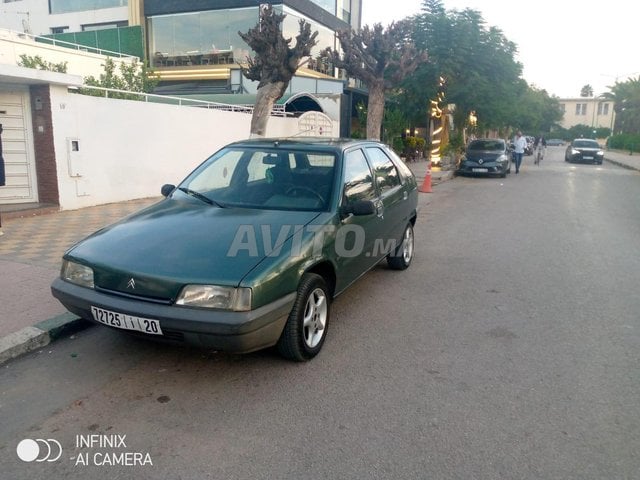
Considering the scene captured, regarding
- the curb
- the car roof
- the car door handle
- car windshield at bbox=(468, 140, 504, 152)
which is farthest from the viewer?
car windshield at bbox=(468, 140, 504, 152)

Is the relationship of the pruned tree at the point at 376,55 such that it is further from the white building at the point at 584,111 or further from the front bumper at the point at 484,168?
the white building at the point at 584,111

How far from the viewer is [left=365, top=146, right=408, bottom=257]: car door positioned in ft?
18.0

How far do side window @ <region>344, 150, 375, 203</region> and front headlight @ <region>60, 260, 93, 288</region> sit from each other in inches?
85.7

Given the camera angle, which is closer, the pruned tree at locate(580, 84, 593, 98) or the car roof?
the car roof

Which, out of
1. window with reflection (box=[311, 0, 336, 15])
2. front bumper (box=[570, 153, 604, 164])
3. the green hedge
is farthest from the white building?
window with reflection (box=[311, 0, 336, 15])

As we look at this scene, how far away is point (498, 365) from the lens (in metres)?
3.92

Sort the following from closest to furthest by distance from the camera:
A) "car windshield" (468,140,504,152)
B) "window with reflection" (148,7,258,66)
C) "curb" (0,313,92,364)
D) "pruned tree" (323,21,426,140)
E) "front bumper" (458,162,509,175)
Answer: "curb" (0,313,92,364), "pruned tree" (323,21,426,140), "front bumper" (458,162,509,175), "car windshield" (468,140,504,152), "window with reflection" (148,7,258,66)

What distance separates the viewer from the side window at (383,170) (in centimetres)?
559

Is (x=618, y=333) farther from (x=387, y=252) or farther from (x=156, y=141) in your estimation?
(x=156, y=141)

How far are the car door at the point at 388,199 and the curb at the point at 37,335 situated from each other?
3.03 meters

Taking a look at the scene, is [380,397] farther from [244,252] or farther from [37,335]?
[37,335]

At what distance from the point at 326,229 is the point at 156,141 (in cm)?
893

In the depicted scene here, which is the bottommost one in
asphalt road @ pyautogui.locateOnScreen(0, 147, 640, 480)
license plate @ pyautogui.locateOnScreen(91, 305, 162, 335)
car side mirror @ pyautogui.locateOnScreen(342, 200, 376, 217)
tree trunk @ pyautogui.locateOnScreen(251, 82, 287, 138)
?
asphalt road @ pyautogui.locateOnScreen(0, 147, 640, 480)

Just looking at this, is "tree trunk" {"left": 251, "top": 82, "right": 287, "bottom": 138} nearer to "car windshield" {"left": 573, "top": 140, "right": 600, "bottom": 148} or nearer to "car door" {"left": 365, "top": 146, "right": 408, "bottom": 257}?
"car door" {"left": 365, "top": 146, "right": 408, "bottom": 257}
